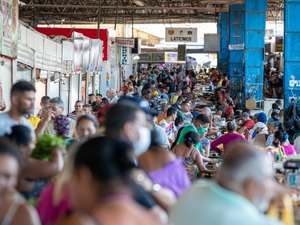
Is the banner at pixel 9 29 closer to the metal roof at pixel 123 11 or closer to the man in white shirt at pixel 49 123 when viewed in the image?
the man in white shirt at pixel 49 123

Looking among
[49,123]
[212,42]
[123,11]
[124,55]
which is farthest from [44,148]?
[123,11]

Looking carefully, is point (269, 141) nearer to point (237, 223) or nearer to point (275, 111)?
point (275, 111)

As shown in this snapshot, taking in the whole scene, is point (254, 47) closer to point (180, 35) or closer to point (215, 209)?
point (180, 35)

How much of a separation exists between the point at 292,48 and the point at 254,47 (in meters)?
8.89

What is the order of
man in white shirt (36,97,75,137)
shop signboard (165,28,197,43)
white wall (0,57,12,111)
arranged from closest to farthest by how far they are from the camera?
1. man in white shirt (36,97,75,137)
2. white wall (0,57,12,111)
3. shop signboard (165,28,197,43)

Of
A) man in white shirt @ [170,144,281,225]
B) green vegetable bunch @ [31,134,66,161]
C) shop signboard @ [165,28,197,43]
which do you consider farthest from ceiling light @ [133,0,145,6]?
man in white shirt @ [170,144,281,225]

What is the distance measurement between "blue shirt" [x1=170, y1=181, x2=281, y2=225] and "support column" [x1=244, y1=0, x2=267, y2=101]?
2386cm

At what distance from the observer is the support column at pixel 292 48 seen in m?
19.5

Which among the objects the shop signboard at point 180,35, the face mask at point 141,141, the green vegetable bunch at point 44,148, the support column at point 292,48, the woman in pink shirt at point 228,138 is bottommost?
the woman in pink shirt at point 228,138

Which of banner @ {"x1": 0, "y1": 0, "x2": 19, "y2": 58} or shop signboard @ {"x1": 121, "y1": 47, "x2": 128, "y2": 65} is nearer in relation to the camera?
banner @ {"x1": 0, "y1": 0, "x2": 19, "y2": 58}

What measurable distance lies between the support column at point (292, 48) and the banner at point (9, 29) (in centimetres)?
705

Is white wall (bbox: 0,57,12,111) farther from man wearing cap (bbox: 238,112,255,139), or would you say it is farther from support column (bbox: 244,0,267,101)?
support column (bbox: 244,0,267,101)

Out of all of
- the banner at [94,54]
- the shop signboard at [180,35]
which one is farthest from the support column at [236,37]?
the shop signboard at [180,35]

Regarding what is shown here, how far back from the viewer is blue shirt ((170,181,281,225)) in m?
4.02
